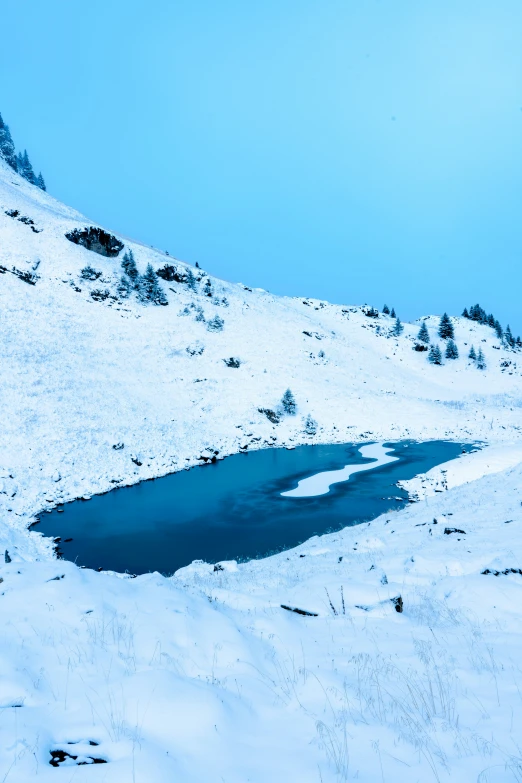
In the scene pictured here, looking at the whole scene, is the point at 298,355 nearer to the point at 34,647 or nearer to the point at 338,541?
the point at 338,541

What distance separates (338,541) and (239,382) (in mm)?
31290

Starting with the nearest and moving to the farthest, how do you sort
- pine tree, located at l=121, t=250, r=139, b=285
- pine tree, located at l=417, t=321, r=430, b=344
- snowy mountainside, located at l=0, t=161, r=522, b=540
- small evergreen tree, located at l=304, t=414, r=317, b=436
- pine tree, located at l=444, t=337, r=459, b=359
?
1. snowy mountainside, located at l=0, t=161, r=522, b=540
2. small evergreen tree, located at l=304, t=414, r=317, b=436
3. pine tree, located at l=121, t=250, r=139, b=285
4. pine tree, located at l=444, t=337, r=459, b=359
5. pine tree, located at l=417, t=321, r=430, b=344

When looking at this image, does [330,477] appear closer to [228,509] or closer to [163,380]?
[228,509]

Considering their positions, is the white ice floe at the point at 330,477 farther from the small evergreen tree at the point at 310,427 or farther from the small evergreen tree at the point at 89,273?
the small evergreen tree at the point at 89,273

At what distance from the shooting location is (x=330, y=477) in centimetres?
2725

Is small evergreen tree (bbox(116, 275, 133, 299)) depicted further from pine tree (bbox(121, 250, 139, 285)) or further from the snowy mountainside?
pine tree (bbox(121, 250, 139, 285))

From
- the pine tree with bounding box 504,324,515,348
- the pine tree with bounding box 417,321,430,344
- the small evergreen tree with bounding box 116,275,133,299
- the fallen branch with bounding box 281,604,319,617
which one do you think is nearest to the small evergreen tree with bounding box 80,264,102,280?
the small evergreen tree with bounding box 116,275,133,299

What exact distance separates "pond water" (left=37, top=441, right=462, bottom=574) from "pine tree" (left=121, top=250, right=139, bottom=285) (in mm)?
35849

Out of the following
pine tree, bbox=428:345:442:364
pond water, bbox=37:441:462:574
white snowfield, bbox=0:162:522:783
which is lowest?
pond water, bbox=37:441:462:574

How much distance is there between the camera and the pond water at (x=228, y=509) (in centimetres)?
1695

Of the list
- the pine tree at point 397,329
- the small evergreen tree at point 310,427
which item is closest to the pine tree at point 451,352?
the pine tree at point 397,329

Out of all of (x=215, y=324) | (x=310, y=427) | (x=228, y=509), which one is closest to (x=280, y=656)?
(x=228, y=509)

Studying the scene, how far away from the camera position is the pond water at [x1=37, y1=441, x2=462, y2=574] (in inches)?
667

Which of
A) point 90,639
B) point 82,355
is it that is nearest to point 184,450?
point 82,355
